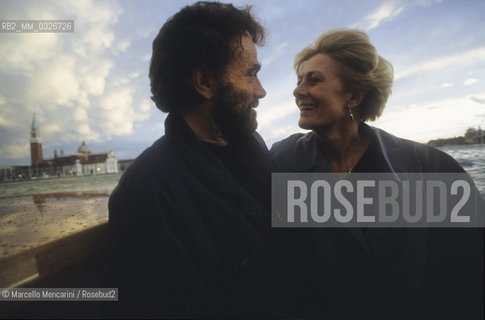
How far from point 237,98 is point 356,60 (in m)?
1.14

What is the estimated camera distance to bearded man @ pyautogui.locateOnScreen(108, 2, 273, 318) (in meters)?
1.15

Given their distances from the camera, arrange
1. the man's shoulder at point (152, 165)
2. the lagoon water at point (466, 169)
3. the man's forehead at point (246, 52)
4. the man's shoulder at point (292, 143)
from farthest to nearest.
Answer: the lagoon water at point (466, 169) < the man's shoulder at point (292, 143) < the man's forehead at point (246, 52) < the man's shoulder at point (152, 165)

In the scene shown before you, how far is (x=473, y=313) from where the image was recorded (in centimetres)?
172

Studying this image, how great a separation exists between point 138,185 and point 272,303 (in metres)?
1.03

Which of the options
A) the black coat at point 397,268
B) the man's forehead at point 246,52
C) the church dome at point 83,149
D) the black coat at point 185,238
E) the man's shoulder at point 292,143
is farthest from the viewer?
the church dome at point 83,149

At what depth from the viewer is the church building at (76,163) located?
5519 cm

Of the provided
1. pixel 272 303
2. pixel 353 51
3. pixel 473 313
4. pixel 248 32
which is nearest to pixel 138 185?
pixel 272 303

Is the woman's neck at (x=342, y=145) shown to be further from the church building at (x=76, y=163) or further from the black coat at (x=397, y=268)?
the church building at (x=76, y=163)

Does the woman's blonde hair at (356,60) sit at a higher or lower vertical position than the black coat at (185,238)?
higher

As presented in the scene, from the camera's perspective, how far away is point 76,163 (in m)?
69.4

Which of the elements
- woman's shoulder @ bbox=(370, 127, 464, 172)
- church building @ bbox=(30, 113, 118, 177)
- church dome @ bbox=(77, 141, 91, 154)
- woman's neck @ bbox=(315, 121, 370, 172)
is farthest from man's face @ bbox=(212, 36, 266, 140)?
church dome @ bbox=(77, 141, 91, 154)

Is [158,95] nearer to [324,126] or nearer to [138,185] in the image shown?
[138,185]

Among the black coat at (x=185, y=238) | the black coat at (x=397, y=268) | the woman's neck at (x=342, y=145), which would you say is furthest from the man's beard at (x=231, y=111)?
the black coat at (x=397, y=268)

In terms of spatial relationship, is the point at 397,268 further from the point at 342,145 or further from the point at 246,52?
the point at 246,52
